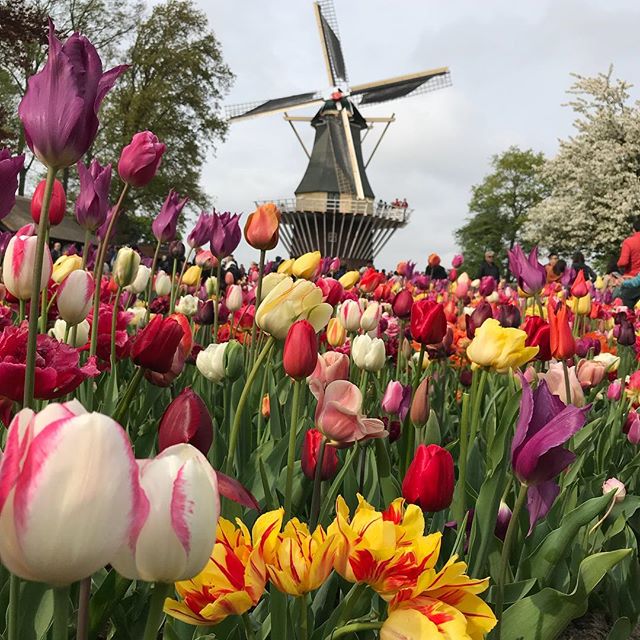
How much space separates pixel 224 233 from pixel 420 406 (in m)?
1.22

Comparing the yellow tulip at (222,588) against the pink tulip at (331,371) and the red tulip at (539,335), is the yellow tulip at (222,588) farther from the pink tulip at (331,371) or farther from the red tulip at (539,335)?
the red tulip at (539,335)

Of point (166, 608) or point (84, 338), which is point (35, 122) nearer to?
point (166, 608)

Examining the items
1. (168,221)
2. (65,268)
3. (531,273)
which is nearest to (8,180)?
(65,268)

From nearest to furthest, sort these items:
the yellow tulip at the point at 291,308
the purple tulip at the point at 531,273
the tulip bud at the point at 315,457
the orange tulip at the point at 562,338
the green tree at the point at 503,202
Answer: the tulip bud at the point at 315,457 < the yellow tulip at the point at 291,308 < the orange tulip at the point at 562,338 < the purple tulip at the point at 531,273 < the green tree at the point at 503,202

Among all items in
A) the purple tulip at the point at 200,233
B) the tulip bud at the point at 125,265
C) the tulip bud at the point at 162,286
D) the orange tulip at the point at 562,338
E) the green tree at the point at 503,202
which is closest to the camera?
the orange tulip at the point at 562,338

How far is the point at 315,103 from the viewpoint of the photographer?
33.0 metres

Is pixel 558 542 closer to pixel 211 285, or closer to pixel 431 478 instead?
pixel 431 478

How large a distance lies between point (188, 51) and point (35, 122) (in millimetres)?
31919

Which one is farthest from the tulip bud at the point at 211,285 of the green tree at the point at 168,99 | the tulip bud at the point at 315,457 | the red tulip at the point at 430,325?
the green tree at the point at 168,99

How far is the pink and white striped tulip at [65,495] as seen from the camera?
0.49 m

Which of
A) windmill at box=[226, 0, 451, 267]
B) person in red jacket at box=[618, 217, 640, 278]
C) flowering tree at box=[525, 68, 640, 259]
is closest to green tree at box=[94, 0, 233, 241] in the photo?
windmill at box=[226, 0, 451, 267]

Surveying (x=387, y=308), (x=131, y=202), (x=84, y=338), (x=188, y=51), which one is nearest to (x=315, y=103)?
(x=188, y=51)

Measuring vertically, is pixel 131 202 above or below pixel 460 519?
above

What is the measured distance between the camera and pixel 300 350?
1.34 m
